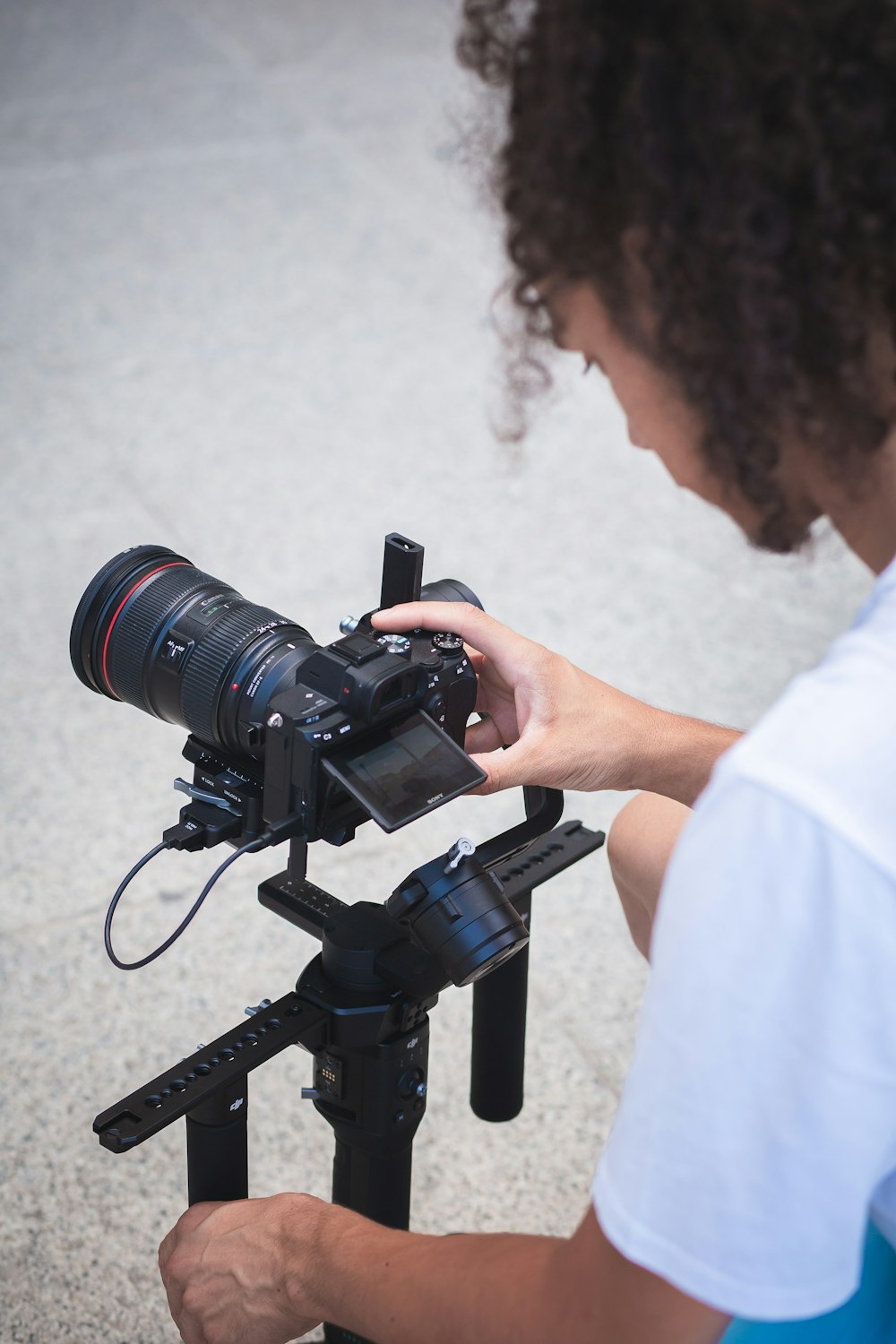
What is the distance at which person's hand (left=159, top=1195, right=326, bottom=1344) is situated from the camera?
84cm

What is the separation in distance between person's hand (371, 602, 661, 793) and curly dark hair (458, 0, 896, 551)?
14.0 inches

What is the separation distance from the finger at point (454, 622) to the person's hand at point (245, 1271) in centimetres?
39

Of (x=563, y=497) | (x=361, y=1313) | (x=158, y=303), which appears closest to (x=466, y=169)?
(x=361, y=1313)

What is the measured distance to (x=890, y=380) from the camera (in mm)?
643

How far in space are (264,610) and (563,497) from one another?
1568mm

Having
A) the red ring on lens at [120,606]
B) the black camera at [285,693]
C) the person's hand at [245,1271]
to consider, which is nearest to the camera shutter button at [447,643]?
the black camera at [285,693]

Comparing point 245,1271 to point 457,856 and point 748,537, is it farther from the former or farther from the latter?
point 748,537

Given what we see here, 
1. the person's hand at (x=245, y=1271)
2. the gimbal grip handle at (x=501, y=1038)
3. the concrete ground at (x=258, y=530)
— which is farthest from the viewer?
the concrete ground at (x=258, y=530)

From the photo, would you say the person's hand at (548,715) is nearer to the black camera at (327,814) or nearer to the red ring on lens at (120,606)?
the black camera at (327,814)

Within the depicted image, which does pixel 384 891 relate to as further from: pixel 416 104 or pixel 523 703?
pixel 416 104

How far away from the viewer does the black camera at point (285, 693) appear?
35.4 inches

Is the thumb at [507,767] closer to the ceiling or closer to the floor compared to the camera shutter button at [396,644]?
closer to the floor

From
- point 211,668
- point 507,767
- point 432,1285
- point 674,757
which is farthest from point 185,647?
point 432,1285

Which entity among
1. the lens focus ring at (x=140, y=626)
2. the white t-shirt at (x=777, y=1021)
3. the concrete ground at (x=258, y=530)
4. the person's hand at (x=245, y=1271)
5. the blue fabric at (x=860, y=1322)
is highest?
the white t-shirt at (x=777, y=1021)
